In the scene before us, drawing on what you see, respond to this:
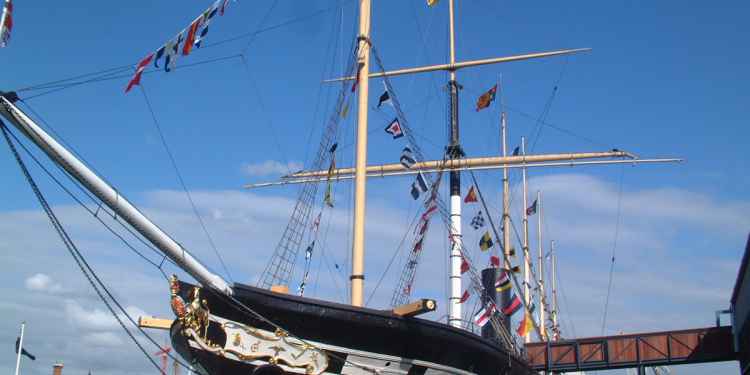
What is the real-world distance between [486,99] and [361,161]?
12.9m

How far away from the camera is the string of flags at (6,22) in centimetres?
1128

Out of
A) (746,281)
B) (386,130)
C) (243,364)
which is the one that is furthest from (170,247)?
(746,281)

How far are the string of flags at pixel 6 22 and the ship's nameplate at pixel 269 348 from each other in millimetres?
6096

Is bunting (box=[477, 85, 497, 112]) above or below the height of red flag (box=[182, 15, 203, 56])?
above

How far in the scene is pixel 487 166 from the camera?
1222 inches

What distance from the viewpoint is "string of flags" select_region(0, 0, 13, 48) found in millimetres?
11283

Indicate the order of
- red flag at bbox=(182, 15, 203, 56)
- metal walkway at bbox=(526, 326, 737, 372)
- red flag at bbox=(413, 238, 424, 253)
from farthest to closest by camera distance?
metal walkway at bbox=(526, 326, 737, 372) < red flag at bbox=(413, 238, 424, 253) < red flag at bbox=(182, 15, 203, 56)

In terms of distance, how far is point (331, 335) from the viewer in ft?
49.6

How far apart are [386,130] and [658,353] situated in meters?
13.4

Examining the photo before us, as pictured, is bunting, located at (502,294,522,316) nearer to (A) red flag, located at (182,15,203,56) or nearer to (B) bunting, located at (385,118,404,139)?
(B) bunting, located at (385,118,404,139)

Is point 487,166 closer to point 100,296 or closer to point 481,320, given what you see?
point 481,320

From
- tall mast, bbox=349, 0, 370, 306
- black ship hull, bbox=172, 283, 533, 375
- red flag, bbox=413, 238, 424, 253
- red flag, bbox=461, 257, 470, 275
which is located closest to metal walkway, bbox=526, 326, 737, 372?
red flag, bbox=461, 257, 470, 275

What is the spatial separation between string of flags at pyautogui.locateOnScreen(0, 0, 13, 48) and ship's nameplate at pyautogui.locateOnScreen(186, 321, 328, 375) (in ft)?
20.0

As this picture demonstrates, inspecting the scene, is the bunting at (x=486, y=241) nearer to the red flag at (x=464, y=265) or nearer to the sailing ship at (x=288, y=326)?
the red flag at (x=464, y=265)
